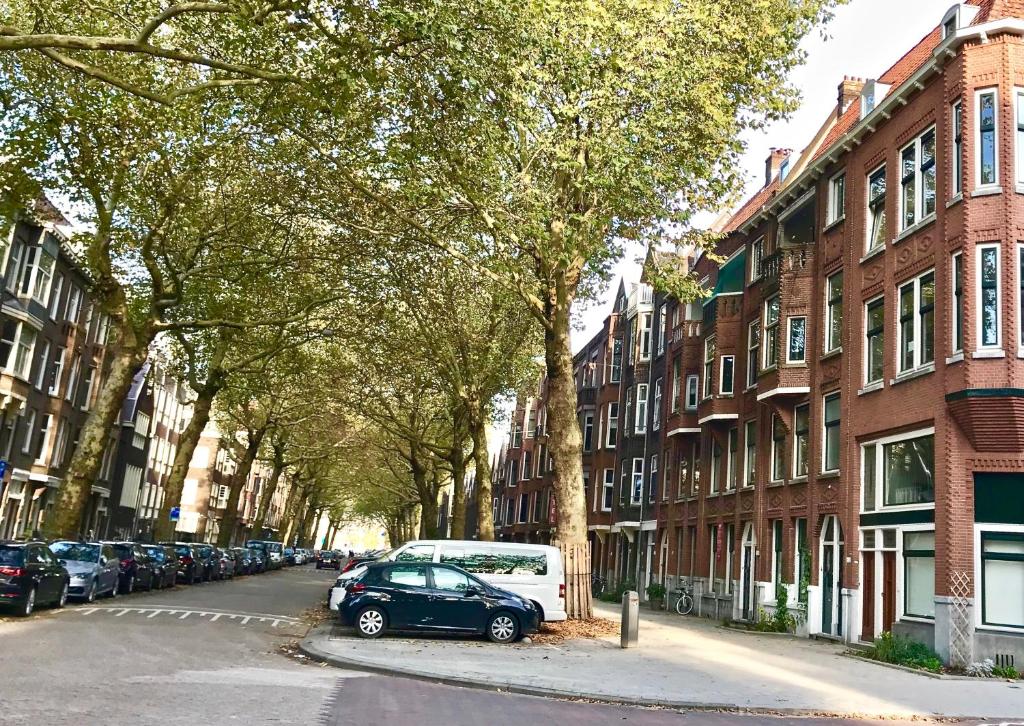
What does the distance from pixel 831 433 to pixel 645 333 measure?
2073cm

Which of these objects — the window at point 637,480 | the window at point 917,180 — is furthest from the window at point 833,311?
the window at point 637,480

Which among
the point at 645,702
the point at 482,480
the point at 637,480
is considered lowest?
the point at 645,702

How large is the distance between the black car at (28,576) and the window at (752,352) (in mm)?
20408

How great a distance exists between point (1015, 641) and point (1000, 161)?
9.44 metres

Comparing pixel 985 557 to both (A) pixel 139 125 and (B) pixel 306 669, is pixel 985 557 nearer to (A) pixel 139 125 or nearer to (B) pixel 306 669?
(B) pixel 306 669

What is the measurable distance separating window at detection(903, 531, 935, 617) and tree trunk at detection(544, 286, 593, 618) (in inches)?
268

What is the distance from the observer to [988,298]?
19.6m

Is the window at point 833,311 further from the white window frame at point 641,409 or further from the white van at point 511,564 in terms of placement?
the white window frame at point 641,409

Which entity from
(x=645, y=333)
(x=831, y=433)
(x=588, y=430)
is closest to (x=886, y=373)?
(x=831, y=433)

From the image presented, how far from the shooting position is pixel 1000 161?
20000 mm

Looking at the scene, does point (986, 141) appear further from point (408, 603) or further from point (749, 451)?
point (408, 603)

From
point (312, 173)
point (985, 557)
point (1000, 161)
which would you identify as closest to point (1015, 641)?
point (985, 557)

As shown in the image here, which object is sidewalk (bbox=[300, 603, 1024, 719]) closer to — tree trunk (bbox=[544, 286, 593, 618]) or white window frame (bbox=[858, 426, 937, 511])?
tree trunk (bbox=[544, 286, 593, 618])

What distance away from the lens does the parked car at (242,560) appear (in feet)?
154
